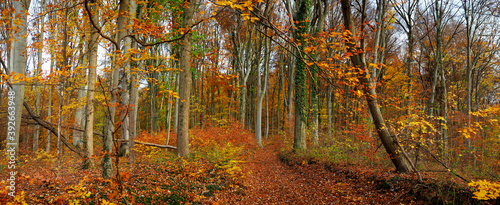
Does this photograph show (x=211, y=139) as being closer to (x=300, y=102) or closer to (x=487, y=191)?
(x=300, y=102)

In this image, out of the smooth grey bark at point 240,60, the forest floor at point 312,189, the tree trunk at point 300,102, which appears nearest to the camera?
the forest floor at point 312,189

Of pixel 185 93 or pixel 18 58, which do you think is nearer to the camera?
pixel 18 58

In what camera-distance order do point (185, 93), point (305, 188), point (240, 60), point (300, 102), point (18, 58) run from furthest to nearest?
point (240, 60) → point (300, 102) → point (185, 93) → point (305, 188) → point (18, 58)

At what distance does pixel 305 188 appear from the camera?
7160 millimetres

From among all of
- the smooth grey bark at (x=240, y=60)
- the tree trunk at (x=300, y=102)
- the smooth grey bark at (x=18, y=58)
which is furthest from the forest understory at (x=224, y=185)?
the smooth grey bark at (x=240, y=60)

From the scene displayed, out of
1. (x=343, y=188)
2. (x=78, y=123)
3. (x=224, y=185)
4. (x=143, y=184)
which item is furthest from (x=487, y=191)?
(x=78, y=123)

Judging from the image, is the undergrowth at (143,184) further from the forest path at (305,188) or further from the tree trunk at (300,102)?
the tree trunk at (300,102)

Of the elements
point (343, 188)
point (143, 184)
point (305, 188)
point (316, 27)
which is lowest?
point (305, 188)

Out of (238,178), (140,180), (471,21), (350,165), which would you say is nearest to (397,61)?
(471,21)

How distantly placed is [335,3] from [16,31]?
15813 millimetres

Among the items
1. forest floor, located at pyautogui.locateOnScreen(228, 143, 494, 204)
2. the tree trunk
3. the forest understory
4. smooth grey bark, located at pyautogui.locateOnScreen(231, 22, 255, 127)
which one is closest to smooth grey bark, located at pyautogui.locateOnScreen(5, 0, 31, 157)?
the forest understory

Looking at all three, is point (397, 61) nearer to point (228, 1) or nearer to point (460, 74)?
point (460, 74)

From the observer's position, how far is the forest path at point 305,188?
6.00 m

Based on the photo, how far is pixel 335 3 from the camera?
51.9ft
